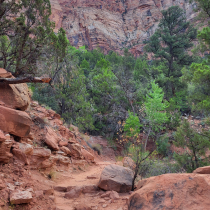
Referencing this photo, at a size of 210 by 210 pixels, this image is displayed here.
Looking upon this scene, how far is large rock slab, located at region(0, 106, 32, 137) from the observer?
4848mm

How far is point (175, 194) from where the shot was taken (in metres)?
3.02

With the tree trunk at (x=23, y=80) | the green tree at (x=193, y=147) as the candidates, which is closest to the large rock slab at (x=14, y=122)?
the tree trunk at (x=23, y=80)

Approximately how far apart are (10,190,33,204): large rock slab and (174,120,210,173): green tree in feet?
17.8

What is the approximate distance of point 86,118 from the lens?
1430cm

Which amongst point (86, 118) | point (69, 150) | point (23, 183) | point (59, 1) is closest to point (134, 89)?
point (86, 118)

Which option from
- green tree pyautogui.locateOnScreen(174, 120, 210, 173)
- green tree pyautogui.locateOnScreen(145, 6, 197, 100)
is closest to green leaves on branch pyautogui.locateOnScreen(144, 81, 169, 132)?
green tree pyautogui.locateOnScreen(145, 6, 197, 100)

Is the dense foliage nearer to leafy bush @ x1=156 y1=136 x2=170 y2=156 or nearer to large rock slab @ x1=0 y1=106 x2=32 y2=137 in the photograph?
leafy bush @ x1=156 y1=136 x2=170 y2=156

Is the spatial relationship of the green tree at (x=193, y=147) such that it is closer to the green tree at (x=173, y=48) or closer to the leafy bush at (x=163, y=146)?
the leafy bush at (x=163, y=146)

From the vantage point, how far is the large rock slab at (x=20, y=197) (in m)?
3.71

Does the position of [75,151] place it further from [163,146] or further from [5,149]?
[163,146]

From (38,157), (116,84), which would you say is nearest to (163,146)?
(116,84)

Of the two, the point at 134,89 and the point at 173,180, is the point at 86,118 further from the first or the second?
the point at 173,180

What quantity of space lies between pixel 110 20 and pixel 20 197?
242ft

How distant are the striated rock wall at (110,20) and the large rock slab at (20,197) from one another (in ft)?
195
